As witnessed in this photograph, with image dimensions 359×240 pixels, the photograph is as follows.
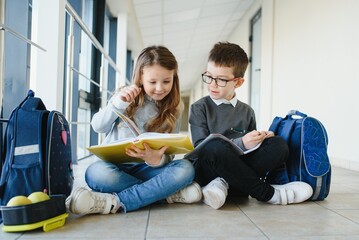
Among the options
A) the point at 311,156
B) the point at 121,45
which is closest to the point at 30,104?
the point at 311,156

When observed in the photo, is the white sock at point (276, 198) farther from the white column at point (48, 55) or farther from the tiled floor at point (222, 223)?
the white column at point (48, 55)

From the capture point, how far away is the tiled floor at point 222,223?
84 centimetres

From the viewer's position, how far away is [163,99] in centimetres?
130

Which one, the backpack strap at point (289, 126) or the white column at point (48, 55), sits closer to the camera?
the backpack strap at point (289, 126)

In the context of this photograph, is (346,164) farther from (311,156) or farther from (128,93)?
(128,93)

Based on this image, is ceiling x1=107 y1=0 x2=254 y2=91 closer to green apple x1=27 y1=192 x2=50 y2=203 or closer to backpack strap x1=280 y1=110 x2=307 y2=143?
backpack strap x1=280 y1=110 x2=307 y2=143

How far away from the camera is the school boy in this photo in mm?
1172

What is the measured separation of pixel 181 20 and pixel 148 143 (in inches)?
164

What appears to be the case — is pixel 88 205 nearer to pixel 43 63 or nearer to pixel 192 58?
pixel 43 63

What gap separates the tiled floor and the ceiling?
129 inches

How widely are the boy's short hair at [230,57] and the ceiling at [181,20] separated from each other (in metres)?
2.78

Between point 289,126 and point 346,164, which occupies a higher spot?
point 289,126

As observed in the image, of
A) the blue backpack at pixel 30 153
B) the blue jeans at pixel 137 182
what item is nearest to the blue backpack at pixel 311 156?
the blue jeans at pixel 137 182

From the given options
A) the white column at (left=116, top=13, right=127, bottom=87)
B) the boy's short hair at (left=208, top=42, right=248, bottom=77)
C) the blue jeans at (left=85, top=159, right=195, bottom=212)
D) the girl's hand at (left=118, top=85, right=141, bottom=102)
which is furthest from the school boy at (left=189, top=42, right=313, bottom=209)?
the white column at (left=116, top=13, right=127, bottom=87)
